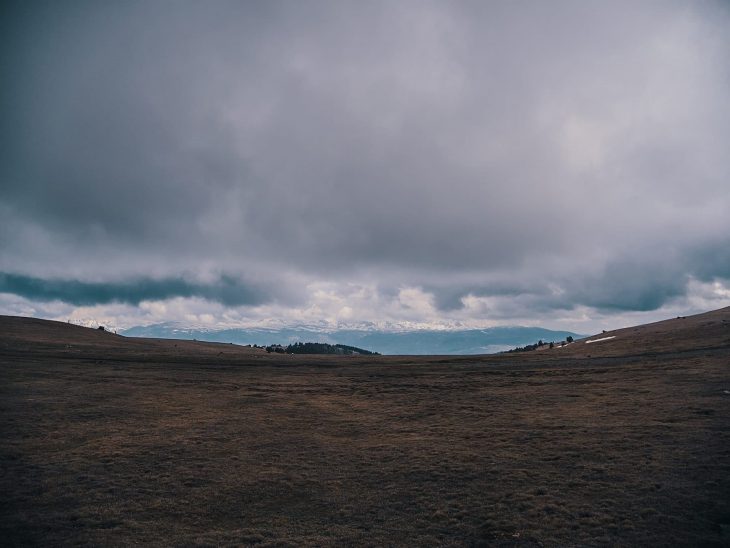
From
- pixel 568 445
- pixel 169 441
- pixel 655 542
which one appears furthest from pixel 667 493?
pixel 169 441

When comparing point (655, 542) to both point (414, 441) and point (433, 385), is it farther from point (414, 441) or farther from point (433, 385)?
point (433, 385)

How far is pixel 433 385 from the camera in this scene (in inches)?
2053

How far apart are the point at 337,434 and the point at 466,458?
33.1 ft

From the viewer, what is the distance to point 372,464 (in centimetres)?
2377

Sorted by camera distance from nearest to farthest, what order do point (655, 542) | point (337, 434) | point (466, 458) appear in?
point (655, 542) → point (466, 458) → point (337, 434)

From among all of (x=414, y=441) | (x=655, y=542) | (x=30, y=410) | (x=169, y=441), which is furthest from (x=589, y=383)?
(x=30, y=410)

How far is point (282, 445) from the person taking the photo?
2742 centimetres

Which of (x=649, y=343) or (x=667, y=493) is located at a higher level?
(x=649, y=343)

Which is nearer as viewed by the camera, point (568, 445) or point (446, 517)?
point (446, 517)

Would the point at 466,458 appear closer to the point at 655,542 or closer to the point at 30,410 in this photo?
the point at 655,542

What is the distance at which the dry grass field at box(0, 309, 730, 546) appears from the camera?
16.1 metres

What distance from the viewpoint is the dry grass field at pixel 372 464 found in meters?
16.1

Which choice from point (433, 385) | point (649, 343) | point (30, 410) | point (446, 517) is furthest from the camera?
point (649, 343)

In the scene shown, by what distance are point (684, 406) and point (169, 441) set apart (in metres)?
36.8
